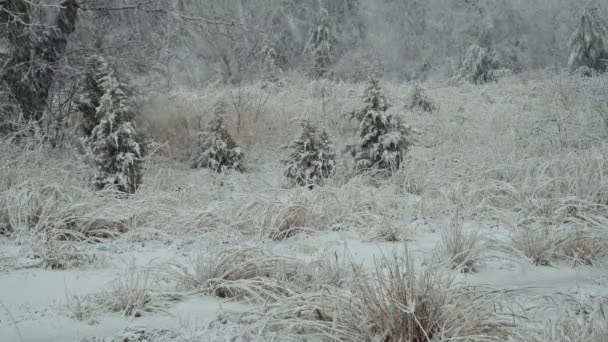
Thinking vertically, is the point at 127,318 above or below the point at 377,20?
below

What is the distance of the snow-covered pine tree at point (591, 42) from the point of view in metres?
15.0

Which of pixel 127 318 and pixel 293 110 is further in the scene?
pixel 293 110

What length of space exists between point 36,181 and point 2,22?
2.91m

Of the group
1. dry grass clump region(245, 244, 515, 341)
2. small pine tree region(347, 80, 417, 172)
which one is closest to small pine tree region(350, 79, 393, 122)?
small pine tree region(347, 80, 417, 172)

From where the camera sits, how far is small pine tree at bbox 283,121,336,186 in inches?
220

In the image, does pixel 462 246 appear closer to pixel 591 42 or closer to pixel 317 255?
pixel 317 255

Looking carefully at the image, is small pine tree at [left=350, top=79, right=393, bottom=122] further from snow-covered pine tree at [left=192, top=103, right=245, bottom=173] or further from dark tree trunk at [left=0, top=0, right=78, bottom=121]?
dark tree trunk at [left=0, top=0, right=78, bottom=121]

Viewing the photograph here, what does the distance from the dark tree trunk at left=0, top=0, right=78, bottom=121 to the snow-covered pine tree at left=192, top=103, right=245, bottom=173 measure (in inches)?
81.2

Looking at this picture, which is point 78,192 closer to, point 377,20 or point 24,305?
point 24,305

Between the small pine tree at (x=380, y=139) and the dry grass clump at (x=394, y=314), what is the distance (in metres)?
4.07

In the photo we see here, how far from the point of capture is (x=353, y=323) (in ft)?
5.37

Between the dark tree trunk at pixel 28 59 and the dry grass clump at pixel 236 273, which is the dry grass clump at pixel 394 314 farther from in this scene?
the dark tree trunk at pixel 28 59

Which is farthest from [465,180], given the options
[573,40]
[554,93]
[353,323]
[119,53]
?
[573,40]

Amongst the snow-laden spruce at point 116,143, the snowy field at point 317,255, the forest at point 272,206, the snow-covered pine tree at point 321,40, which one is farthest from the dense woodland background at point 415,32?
the snowy field at point 317,255
